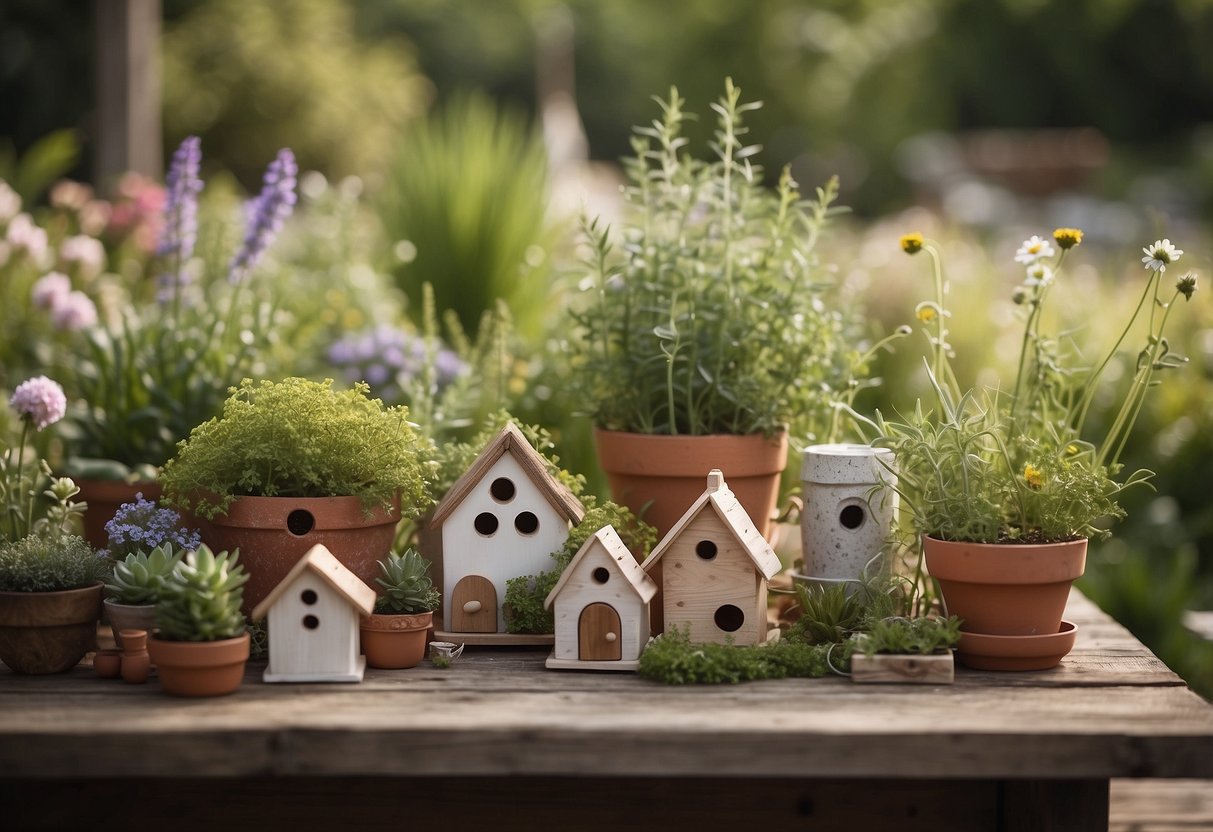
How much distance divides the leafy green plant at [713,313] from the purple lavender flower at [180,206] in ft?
3.49

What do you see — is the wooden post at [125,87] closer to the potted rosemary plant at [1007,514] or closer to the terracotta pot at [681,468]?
the terracotta pot at [681,468]

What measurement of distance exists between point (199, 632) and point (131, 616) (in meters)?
0.24

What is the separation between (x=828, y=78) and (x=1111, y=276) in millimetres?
17829

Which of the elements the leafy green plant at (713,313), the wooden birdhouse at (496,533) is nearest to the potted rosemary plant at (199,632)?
the wooden birdhouse at (496,533)

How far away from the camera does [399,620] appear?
220cm

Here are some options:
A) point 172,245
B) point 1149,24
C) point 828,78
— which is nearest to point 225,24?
point 172,245

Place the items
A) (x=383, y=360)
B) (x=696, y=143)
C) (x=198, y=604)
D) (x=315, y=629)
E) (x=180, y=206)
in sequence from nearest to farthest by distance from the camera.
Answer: (x=198, y=604) → (x=315, y=629) → (x=180, y=206) → (x=383, y=360) → (x=696, y=143)

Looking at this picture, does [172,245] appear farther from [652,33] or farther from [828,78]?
[652,33]

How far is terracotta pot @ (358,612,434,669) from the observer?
7.20 feet

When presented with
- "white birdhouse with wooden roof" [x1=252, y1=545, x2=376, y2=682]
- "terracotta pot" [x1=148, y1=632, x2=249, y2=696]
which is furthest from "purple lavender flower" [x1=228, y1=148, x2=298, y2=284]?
"terracotta pot" [x1=148, y1=632, x2=249, y2=696]

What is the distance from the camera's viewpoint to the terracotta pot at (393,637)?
2.19 meters

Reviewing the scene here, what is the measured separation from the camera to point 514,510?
2.35 m

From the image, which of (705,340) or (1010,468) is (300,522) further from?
(1010,468)

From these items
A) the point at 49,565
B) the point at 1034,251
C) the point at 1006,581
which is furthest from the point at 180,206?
the point at 1006,581
